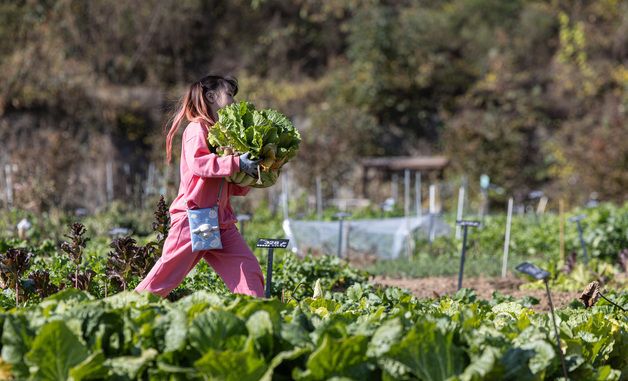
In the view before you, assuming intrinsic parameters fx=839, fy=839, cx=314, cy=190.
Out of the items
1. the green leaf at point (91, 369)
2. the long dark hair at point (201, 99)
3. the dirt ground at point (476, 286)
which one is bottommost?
the dirt ground at point (476, 286)

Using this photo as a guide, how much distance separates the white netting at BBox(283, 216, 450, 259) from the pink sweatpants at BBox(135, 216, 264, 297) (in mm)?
5282

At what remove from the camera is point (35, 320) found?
3012 millimetres

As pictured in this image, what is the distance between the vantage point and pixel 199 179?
4.42 metres

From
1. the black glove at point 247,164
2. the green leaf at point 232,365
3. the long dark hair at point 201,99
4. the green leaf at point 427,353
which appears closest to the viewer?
→ the green leaf at point 232,365

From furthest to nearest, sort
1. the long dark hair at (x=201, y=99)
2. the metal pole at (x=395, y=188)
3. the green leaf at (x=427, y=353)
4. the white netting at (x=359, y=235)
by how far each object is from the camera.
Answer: the metal pole at (x=395, y=188) → the white netting at (x=359, y=235) → the long dark hair at (x=201, y=99) → the green leaf at (x=427, y=353)

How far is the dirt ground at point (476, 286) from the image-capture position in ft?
23.5

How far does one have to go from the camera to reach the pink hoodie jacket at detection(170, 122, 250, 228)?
429 centimetres

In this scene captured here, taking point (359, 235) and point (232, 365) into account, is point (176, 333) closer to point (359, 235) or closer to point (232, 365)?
point (232, 365)

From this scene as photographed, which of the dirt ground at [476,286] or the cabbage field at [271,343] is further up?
the cabbage field at [271,343]

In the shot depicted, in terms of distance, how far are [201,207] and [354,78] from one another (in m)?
16.5

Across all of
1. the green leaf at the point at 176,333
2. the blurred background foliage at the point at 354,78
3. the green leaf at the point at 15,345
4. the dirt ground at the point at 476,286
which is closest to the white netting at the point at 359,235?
the dirt ground at the point at 476,286

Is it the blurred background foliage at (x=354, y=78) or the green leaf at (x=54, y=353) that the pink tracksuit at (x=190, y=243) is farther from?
the blurred background foliage at (x=354, y=78)

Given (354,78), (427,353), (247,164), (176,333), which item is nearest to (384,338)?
(427,353)

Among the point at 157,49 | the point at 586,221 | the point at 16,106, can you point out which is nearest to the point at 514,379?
the point at 586,221
